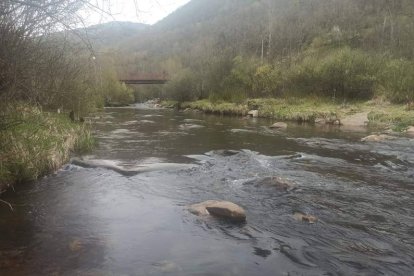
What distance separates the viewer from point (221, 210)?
8.80 metres

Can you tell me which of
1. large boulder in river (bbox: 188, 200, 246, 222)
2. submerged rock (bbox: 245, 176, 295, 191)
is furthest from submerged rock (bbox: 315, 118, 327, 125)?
large boulder in river (bbox: 188, 200, 246, 222)

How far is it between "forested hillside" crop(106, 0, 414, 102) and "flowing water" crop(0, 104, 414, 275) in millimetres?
4701

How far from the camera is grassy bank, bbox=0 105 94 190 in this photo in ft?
33.2

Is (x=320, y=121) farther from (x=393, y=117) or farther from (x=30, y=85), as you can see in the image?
(x=30, y=85)

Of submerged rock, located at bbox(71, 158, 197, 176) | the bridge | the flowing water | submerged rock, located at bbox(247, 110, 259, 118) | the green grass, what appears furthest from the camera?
the bridge

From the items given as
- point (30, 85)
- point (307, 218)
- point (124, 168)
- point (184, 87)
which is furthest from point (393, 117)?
point (184, 87)

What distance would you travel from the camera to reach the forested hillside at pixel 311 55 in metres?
40.4

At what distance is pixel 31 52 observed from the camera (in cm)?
1008

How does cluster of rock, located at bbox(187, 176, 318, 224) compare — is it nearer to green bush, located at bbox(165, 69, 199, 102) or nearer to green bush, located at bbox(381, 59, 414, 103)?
green bush, located at bbox(381, 59, 414, 103)

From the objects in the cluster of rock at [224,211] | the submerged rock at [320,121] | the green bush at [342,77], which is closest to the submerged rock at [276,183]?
the cluster of rock at [224,211]

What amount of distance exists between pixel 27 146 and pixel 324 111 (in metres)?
28.0

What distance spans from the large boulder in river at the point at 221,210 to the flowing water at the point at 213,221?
0.23m

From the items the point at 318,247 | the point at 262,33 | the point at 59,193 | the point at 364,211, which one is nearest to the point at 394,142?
the point at 364,211

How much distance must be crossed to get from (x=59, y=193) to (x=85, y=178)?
5.61ft
